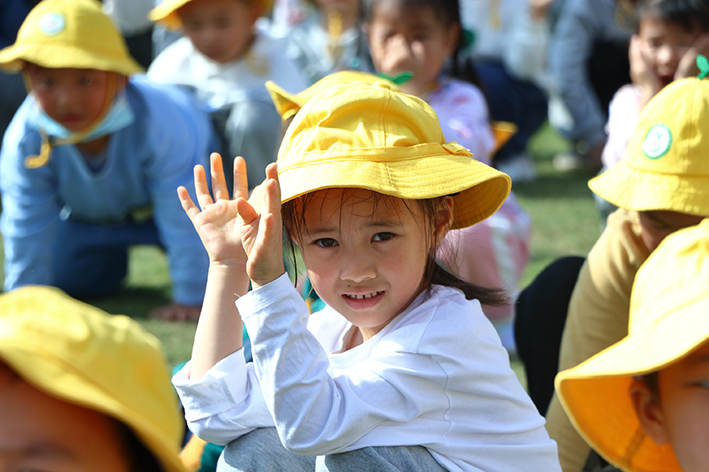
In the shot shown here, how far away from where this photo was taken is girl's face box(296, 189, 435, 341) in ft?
4.60

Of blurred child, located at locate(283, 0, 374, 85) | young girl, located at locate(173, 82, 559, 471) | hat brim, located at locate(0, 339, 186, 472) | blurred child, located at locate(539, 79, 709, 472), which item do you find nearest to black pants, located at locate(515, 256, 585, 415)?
blurred child, located at locate(539, 79, 709, 472)

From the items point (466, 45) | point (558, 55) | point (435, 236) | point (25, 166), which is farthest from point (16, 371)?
point (558, 55)

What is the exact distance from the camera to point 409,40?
3084 mm

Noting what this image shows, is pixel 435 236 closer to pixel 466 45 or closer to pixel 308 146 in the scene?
pixel 308 146

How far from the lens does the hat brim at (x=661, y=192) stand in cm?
170

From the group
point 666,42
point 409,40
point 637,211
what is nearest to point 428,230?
point 637,211

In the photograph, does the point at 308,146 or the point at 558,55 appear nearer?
the point at 308,146

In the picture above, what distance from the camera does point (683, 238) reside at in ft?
4.15

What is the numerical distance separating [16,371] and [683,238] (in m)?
0.92

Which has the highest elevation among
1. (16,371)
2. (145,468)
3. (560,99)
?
(16,371)

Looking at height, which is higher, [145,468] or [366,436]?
[145,468]

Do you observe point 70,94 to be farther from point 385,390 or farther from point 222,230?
point 385,390

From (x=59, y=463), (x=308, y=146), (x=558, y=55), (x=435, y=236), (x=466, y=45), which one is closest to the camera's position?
(x=59, y=463)

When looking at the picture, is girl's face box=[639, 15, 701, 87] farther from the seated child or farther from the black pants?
the seated child
